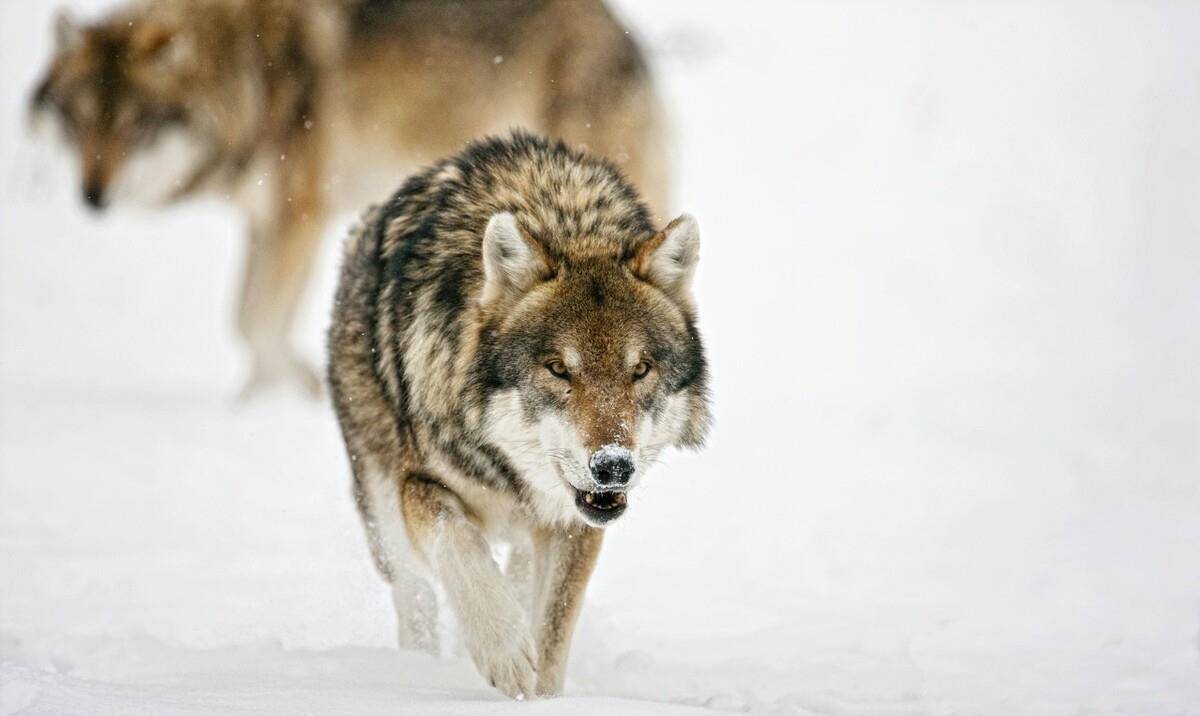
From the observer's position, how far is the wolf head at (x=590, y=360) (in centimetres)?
409

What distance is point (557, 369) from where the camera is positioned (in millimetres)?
4199

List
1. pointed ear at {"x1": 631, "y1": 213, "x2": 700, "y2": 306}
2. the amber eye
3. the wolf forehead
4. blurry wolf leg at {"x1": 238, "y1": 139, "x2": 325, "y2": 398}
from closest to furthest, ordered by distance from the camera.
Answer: the amber eye < pointed ear at {"x1": 631, "y1": 213, "x2": 700, "y2": 306} < the wolf forehead < blurry wolf leg at {"x1": 238, "y1": 139, "x2": 325, "y2": 398}

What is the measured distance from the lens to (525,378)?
14.0ft

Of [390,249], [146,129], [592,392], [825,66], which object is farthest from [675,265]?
[825,66]

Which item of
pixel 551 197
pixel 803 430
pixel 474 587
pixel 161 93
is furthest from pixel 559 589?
pixel 161 93

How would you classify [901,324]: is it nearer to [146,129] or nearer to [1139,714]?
[146,129]

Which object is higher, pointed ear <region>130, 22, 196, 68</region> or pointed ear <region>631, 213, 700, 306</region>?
pointed ear <region>130, 22, 196, 68</region>

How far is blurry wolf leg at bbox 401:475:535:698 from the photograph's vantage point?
4.09 m

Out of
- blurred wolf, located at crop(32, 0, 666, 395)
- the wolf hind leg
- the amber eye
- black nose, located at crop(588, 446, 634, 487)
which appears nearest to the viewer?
black nose, located at crop(588, 446, 634, 487)

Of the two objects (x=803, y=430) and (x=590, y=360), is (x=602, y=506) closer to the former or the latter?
(x=590, y=360)

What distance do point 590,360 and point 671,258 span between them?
49cm

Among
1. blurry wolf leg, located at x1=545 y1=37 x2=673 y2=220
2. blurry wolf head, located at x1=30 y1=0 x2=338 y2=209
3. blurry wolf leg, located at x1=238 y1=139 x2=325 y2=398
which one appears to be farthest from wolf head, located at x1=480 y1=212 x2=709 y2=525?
blurry wolf head, located at x1=30 y1=0 x2=338 y2=209

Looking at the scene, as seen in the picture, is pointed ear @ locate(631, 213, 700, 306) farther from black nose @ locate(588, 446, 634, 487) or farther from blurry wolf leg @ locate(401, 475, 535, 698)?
blurry wolf leg @ locate(401, 475, 535, 698)

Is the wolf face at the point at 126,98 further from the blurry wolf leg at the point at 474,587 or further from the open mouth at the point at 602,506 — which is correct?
the open mouth at the point at 602,506
